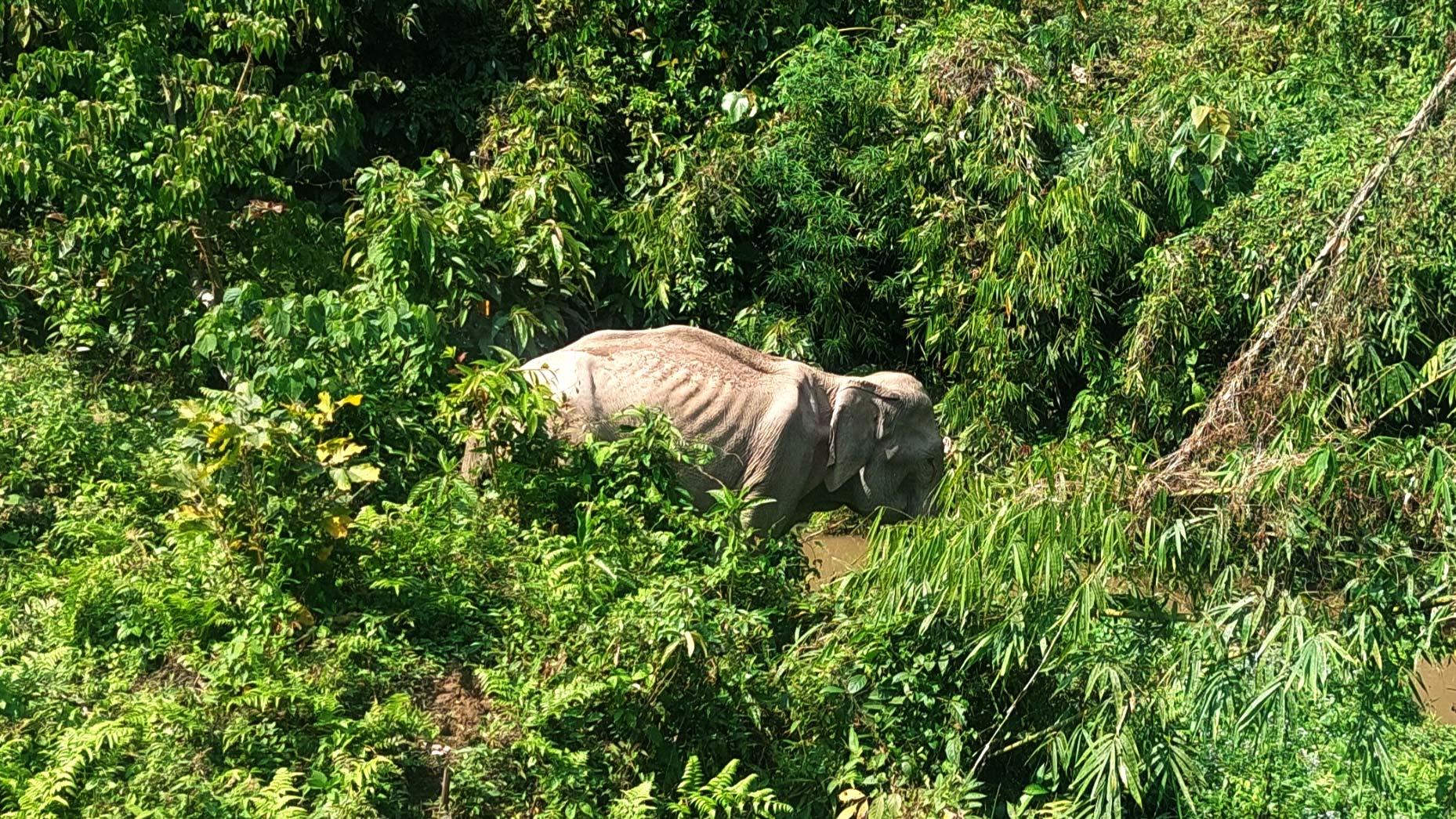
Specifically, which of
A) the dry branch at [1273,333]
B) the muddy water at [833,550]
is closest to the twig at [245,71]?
the muddy water at [833,550]

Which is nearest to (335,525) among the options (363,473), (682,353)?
(363,473)

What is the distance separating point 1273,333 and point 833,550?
2326 mm

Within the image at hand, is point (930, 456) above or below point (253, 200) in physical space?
below

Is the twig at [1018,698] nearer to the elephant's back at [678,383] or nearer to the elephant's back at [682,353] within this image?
the elephant's back at [678,383]

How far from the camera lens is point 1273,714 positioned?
172 inches

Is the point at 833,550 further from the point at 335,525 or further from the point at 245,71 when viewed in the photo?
the point at 245,71

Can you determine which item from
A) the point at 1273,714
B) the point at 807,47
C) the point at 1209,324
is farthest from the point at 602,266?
the point at 1273,714

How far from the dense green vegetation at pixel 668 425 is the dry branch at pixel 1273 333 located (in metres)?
0.07

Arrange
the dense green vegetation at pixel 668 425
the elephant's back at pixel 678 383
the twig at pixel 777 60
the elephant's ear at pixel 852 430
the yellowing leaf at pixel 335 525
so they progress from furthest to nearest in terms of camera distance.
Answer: the twig at pixel 777 60 < the elephant's ear at pixel 852 430 < the elephant's back at pixel 678 383 < the yellowing leaf at pixel 335 525 < the dense green vegetation at pixel 668 425

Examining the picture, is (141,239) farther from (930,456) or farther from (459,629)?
(930,456)

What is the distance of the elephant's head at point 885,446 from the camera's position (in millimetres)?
6297

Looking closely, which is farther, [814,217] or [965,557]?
[814,217]

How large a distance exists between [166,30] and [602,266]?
86.8 inches

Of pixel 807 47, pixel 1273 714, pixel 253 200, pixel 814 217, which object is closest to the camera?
pixel 1273 714
